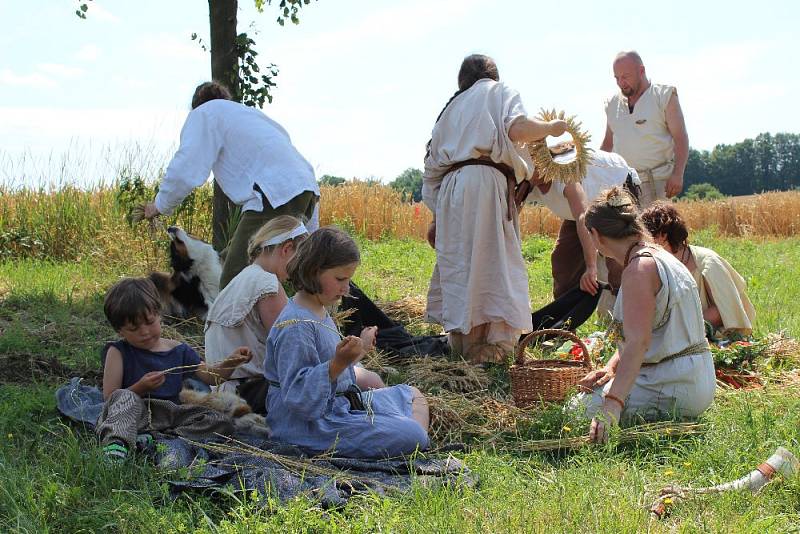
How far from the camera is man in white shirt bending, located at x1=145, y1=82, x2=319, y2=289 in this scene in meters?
5.78

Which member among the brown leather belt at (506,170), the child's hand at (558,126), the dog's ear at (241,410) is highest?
the child's hand at (558,126)

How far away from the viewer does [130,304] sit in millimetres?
3938

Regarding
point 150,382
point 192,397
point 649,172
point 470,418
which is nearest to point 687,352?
point 470,418

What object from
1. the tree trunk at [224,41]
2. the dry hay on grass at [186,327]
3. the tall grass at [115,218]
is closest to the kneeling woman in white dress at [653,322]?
the dry hay on grass at [186,327]

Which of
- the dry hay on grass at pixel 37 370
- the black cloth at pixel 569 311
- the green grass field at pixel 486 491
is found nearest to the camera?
the green grass field at pixel 486 491

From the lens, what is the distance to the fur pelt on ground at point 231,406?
3.93 metres

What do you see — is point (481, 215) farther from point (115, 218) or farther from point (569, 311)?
point (115, 218)

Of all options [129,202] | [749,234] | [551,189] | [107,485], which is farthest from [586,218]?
[749,234]

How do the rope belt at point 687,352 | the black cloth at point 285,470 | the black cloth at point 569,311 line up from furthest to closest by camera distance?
the black cloth at point 569,311, the rope belt at point 687,352, the black cloth at point 285,470

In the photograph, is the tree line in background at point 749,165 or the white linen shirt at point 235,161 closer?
the white linen shirt at point 235,161

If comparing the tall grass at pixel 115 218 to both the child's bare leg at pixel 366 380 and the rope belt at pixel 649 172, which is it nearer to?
the child's bare leg at pixel 366 380

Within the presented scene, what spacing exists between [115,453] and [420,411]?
143cm

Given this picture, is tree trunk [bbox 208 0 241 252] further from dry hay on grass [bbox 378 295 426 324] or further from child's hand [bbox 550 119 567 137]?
child's hand [bbox 550 119 567 137]

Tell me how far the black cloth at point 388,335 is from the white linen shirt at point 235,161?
2.99ft
